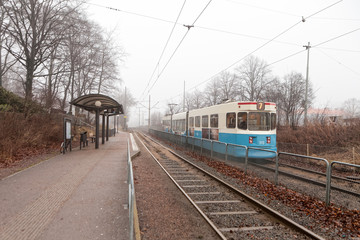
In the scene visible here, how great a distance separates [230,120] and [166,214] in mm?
8117

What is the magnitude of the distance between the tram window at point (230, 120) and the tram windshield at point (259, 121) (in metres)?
0.75

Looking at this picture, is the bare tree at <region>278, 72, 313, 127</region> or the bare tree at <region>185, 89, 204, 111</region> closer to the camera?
the bare tree at <region>278, 72, 313, 127</region>

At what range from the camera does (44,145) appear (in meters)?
13.9

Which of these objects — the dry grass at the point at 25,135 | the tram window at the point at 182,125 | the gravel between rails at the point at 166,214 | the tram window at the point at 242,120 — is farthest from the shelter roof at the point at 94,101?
the gravel between rails at the point at 166,214

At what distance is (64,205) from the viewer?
16.5 feet

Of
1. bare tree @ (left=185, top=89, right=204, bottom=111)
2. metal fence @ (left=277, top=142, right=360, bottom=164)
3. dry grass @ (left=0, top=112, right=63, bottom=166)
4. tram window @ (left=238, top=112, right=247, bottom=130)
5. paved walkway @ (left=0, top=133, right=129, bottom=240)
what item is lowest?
paved walkway @ (left=0, top=133, right=129, bottom=240)

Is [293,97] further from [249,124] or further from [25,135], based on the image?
[25,135]

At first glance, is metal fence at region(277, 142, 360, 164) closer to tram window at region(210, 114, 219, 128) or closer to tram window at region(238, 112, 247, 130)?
tram window at region(238, 112, 247, 130)

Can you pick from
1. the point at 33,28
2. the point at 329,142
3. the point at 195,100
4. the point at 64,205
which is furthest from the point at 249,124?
the point at 195,100

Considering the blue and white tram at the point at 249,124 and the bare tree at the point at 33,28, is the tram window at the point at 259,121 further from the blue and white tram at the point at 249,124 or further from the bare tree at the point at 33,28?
the bare tree at the point at 33,28

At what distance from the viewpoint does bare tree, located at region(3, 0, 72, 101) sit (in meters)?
15.5

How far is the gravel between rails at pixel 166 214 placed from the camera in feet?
13.8

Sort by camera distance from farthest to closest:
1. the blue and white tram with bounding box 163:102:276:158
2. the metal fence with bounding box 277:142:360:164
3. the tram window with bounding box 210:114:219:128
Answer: the tram window with bounding box 210:114:219:128, the blue and white tram with bounding box 163:102:276:158, the metal fence with bounding box 277:142:360:164

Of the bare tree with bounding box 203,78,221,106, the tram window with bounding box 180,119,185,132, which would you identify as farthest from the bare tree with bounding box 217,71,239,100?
the tram window with bounding box 180,119,185,132
